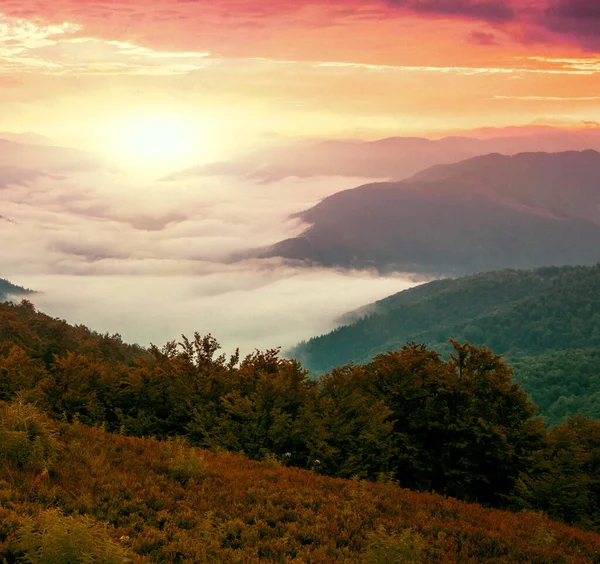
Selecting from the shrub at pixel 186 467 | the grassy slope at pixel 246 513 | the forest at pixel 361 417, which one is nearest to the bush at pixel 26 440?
the grassy slope at pixel 246 513

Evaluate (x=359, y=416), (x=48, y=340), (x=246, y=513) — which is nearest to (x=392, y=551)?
(x=246, y=513)

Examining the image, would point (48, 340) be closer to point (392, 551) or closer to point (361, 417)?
point (361, 417)

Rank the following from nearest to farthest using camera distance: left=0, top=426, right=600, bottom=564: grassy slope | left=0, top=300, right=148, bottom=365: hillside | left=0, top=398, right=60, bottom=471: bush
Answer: left=0, top=426, right=600, bottom=564: grassy slope, left=0, top=398, right=60, bottom=471: bush, left=0, top=300, right=148, bottom=365: hillside

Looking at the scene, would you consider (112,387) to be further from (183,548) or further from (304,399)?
(183,548)

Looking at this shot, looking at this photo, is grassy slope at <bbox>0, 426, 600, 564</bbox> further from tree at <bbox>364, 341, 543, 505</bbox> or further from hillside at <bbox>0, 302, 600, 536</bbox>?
tree at <bbox>364, 341, 543, 505</bbox>

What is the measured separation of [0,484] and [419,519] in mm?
13383

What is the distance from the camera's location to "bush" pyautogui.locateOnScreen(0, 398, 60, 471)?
17.8 metres

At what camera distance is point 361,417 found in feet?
121

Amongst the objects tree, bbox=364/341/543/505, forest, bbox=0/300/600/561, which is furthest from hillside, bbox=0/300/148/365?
tree, bbox=364/341/543/505

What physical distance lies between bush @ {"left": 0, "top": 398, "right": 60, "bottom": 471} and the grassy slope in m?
0.54

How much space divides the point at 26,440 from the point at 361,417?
2258cm

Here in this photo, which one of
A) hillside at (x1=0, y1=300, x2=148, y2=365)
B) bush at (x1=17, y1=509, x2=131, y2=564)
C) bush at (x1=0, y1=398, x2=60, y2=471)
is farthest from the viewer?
hillside at (x1=0, y1=300, x2=148, y2=365)

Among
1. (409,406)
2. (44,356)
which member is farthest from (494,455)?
(44,356)

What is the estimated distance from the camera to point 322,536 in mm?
17641
